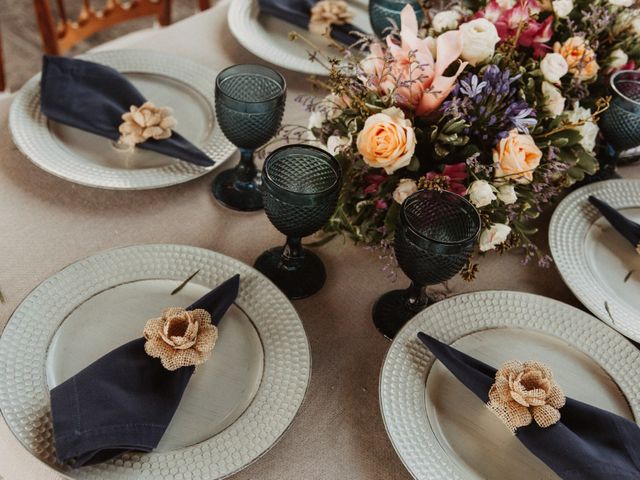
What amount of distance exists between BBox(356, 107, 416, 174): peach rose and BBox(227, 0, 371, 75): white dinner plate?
1.62 ft

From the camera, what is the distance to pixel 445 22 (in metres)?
0.99

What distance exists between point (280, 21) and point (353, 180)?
67cm

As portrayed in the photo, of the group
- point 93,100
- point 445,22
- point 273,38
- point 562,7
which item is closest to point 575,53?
point 562,7

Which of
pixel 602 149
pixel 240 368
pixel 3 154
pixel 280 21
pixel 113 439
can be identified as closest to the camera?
pixel 113 439

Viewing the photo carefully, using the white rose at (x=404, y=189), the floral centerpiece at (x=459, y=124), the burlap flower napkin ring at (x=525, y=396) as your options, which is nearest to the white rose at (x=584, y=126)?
the floral centerpiece at (x=459, y=124)

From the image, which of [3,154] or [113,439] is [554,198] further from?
[3,154]

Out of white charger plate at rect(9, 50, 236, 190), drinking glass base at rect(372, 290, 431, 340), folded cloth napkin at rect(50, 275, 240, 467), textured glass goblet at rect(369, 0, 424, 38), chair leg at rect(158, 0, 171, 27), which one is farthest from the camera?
chair leg at rect(158, 0, 171, 27)

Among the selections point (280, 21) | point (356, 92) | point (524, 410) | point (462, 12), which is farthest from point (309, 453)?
point (280, 21)

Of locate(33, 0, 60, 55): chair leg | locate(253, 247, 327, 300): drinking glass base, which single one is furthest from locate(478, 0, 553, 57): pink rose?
locate(33, 0, 60, 55): chair leg

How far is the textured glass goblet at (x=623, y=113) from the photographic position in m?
1.01

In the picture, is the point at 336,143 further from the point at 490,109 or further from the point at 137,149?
the point at 137,149

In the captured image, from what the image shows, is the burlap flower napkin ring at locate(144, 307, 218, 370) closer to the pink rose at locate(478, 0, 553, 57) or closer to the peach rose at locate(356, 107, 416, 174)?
the peach rose at locate(356, 107, 416, 174)

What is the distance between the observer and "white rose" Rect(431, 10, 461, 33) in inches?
38.8

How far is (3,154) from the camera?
1.03 meters
